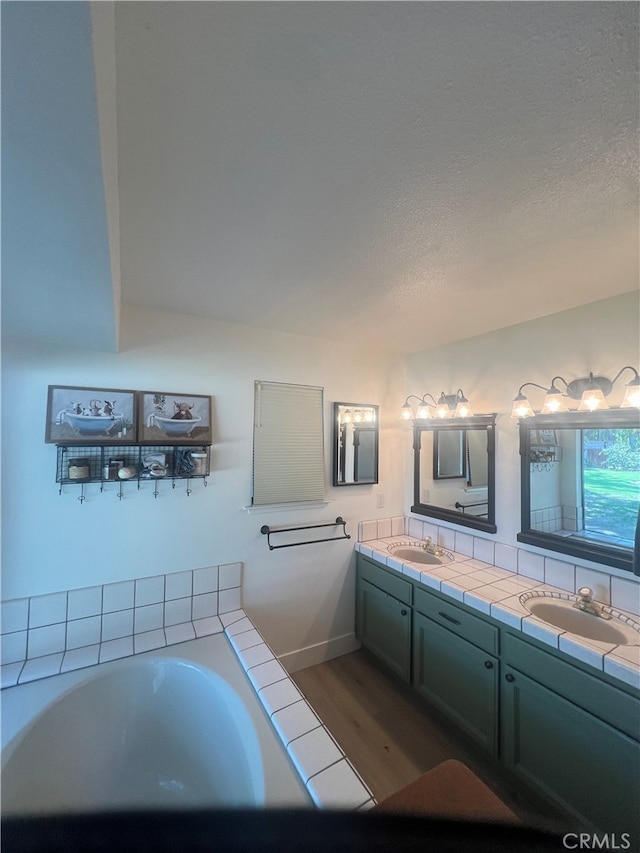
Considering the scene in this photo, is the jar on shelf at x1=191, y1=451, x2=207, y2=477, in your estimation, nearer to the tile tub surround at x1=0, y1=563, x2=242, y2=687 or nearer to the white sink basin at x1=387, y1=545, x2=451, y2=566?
the tile tub surround at x1=0, y1=563, x2=242, y2=687

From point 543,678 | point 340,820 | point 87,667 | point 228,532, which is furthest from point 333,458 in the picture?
point 340,820

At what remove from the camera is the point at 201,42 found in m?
0.57

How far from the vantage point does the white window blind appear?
6.91 feet

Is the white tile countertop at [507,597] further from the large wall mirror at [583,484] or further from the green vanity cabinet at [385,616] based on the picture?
the large wall mirror at [583,484]

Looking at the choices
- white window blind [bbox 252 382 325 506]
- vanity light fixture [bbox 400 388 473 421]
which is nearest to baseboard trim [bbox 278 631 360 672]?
white window blind [bbox 252 382 325 506]

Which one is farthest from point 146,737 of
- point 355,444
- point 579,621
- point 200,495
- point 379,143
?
point 379,143

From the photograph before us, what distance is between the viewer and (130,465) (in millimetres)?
1714

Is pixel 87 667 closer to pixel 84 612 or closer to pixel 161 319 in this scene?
pixel 84 612

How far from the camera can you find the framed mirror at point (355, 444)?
7.90 ft

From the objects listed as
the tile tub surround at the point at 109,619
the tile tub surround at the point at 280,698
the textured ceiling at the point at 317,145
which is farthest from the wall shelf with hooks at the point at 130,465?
the tile tub surround at the point at 280,698

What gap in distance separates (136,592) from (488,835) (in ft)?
5.87

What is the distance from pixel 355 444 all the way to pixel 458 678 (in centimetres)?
151

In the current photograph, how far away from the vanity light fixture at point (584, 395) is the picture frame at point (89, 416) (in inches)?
85.3

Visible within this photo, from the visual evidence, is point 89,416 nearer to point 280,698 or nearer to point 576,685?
point 280,698
